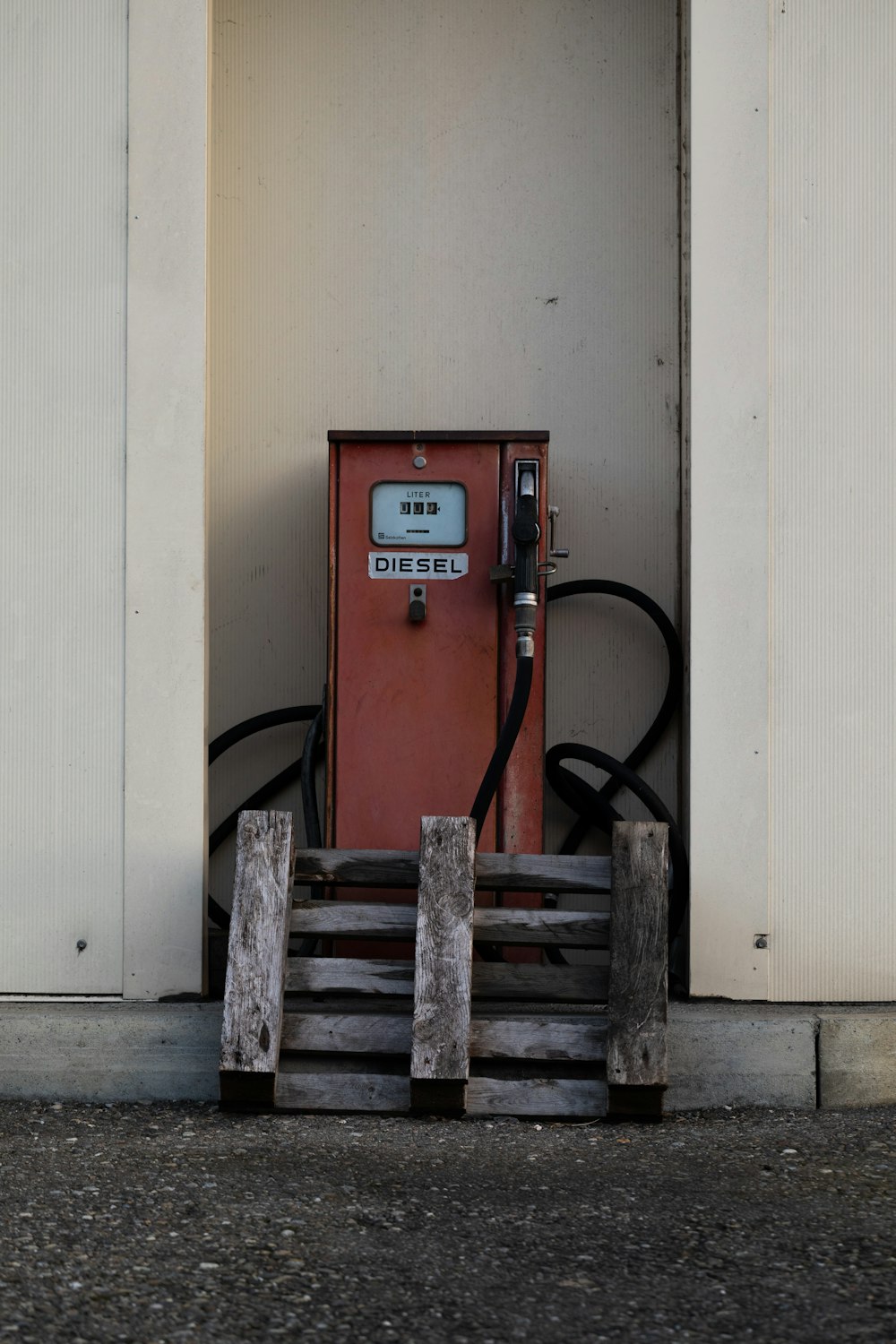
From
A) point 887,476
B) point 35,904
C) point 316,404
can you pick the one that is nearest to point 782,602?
point 887,476

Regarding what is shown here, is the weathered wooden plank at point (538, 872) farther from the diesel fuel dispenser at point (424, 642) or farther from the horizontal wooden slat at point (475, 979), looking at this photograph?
the diesel fuel dispenser at point (424, 642)

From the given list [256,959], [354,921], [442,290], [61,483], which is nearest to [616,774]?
[354,921]

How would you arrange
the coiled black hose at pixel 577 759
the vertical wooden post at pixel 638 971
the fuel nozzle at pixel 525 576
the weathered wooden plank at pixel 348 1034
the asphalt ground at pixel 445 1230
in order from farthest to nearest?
the coiled black hose at pixel 577 759
the fuel nozzle at pixel 525 576
the weathered wooden plank at pixel 348 1034
the vertical wooden post at pixel 638 971
the asphalt ground at pixel 445 1230

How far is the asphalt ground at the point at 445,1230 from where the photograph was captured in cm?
228

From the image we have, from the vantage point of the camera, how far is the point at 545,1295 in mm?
2383

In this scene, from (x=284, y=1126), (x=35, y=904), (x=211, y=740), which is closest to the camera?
(x=284, y=1126)

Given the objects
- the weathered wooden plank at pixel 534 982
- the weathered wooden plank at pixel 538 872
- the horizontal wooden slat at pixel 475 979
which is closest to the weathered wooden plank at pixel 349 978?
the horizontal wooden slat at pixel 475 979

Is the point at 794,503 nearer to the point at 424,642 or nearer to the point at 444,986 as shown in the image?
the point at 424,642

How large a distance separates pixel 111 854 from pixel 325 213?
253 cm

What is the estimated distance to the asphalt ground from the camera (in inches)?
89.7

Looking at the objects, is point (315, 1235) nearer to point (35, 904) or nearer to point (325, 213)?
point (35, 904)

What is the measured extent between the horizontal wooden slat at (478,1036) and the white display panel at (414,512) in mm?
1498

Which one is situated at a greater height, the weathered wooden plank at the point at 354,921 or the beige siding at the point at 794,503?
the beige siding at the point at 794,503

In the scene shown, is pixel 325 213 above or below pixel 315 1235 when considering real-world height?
above
